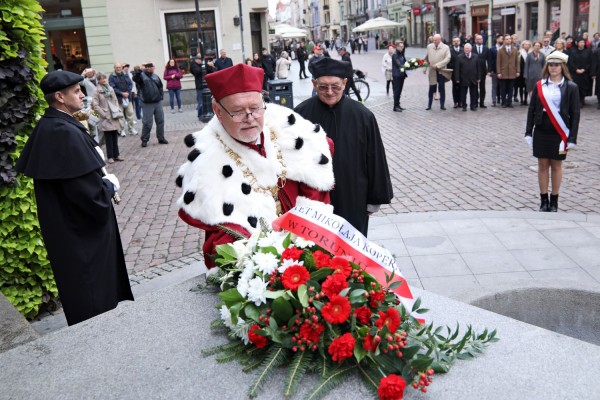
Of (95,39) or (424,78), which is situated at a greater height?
(95,39)

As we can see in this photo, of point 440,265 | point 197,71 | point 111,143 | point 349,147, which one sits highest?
point 197,71

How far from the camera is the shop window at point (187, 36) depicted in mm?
21938

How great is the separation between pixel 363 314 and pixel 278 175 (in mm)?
1132

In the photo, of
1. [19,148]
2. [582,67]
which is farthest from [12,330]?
[582,67]

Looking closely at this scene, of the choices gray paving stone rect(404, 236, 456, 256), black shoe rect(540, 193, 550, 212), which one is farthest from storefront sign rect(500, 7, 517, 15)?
gray paving stone rect(404, 236, 456, 256)

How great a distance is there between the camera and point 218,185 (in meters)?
2.90

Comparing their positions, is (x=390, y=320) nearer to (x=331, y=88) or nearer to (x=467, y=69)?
(x=331, y=88)

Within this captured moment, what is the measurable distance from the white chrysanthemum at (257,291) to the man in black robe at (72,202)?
6.48 feet

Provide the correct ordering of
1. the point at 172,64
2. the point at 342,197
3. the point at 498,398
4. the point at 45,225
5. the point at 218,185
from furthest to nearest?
1. the point at 172,64
2. the point at 342,197
3. the point at 45,225
4. the point at 218,185
5. the point at 498,398

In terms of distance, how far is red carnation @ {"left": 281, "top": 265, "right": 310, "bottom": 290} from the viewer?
2234mm

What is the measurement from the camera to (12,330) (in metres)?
3.87

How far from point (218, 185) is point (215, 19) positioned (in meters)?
20.6

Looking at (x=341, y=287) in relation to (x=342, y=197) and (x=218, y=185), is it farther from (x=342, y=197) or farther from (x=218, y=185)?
(x=342, y=197)

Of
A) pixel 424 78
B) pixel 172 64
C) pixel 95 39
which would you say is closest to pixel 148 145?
pixel 172 64
